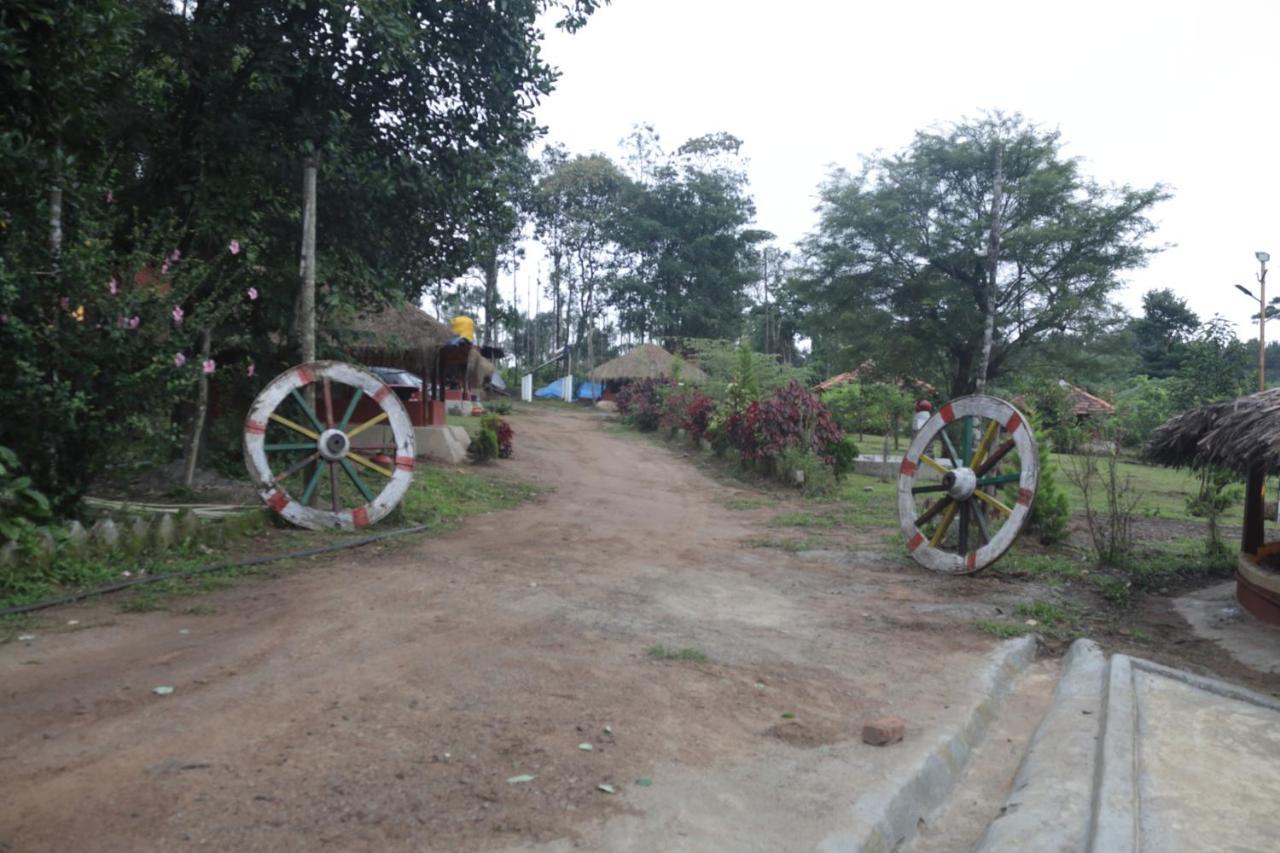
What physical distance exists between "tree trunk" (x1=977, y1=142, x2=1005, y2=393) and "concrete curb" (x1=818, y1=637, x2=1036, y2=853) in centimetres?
1819

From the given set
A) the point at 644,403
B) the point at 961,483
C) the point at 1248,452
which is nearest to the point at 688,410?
the point at 644,403

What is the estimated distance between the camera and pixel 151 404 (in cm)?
689

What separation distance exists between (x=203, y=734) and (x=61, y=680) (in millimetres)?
1181

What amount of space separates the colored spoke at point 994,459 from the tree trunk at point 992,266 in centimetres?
1456

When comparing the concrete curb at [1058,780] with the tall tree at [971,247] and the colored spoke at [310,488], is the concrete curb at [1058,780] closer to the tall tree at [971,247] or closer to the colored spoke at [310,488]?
the colored spoke at [310,488]

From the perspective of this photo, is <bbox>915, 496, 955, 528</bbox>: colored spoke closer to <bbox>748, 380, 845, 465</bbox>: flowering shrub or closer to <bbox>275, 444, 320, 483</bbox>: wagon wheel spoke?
<bbox>275, 444, 320, 483</bbox>: wagon wheel spoke

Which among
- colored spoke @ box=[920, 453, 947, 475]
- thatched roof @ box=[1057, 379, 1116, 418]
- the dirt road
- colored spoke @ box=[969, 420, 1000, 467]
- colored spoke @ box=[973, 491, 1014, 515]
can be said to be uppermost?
thatched roof @ box=[1057, 379, 1116, 418]

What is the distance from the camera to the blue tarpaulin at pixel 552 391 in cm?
4675

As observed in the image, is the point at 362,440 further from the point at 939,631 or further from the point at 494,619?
the point at 939,631

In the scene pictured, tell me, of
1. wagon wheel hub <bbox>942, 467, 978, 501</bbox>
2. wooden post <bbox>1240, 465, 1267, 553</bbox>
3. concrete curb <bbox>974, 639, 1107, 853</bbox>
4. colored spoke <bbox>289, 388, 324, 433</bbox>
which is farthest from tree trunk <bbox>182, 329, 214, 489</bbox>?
wooden post <bbox>1240, 465, 1267, 553</bbox>

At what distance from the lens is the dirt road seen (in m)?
Answer: 2.95

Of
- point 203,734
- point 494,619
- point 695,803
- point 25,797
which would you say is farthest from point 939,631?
point 25,797

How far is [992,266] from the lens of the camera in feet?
70.0

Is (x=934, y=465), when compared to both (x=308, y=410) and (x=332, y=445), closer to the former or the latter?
(x=332, y=445)
